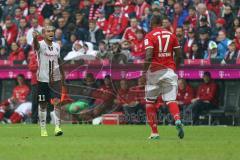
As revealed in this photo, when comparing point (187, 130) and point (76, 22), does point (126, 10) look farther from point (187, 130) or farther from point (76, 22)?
point (187, 130)

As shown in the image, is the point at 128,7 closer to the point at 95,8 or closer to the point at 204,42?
the point at 95,8

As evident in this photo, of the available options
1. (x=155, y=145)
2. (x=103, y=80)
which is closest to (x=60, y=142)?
(x=155, y=145)

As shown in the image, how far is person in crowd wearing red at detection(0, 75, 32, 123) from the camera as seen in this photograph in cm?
2625

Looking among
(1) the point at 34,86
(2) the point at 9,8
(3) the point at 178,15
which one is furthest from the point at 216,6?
(2) the point at 9,8

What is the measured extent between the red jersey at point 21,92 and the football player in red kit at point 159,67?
10271 mm

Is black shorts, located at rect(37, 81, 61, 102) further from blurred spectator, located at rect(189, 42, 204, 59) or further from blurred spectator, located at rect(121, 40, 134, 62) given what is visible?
blurred spectator, located at rect(189, 42, 204, 59)

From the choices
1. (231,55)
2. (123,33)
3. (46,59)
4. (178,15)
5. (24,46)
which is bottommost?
(46,59)

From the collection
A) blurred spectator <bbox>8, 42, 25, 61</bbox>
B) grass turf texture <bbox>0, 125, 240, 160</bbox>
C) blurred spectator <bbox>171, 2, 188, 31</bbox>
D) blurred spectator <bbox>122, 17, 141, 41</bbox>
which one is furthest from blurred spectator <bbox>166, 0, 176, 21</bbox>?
grass turf texture <bbox>0, 125, 240, 160</bbox>

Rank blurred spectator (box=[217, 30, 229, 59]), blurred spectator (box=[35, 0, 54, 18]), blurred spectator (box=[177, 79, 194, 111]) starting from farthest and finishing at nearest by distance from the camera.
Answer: blurred spectator (box=[35, 0, 54, 18]) → blurred spectator (box=[217, 30, 229, 59]) → blurred spectator (box=[177, 79, 194, 111])

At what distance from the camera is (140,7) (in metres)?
28.1

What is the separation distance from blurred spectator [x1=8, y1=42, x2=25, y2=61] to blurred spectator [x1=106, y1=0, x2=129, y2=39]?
115 inches

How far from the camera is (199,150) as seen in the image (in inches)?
531

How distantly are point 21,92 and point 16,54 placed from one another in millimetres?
1804

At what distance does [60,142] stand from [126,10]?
13.1 meters
